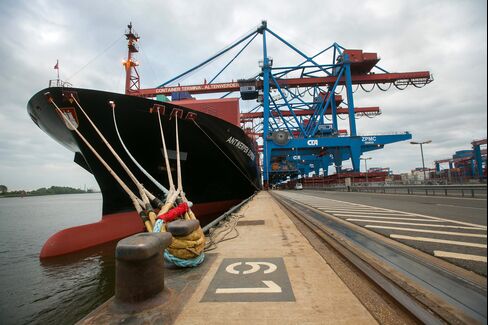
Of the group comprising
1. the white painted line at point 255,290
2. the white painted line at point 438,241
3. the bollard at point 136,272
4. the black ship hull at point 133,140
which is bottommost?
the white painted line at point 438,241

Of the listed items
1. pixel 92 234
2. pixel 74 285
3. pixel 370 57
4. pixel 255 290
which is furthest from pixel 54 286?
pixel 370 57

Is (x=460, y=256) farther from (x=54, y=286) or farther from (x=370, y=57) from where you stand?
(x=370, y=57)

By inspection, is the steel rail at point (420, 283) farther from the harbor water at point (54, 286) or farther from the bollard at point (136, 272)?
the harbor water at point (54, 286)

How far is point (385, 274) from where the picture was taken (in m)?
3.07

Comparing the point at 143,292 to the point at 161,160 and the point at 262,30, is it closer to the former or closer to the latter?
the point at 161,160

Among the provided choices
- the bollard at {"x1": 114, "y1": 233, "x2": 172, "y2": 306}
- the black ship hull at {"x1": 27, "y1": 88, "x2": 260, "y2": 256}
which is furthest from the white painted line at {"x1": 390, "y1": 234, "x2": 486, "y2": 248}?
the black ship hull at {"x1": 27, "y1": 88, "x2": 260, "y2": 256}

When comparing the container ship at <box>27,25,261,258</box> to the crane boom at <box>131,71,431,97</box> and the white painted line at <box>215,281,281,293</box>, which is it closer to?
the white painted line at <box>215,281,281,293</box>

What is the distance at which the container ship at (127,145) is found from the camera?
30.4 ft

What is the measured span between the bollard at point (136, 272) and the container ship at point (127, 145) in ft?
17.2

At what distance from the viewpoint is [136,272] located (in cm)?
256

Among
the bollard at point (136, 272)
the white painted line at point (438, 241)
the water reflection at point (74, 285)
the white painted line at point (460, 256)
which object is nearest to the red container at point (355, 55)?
the white painted line at point (438, 241)

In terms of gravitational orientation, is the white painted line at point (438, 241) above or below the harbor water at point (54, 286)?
above

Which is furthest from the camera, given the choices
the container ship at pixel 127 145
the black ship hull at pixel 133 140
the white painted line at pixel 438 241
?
the black ship hull at pixel 133 140

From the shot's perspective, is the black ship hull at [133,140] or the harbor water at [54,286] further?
the black ship hull at [133,140]
